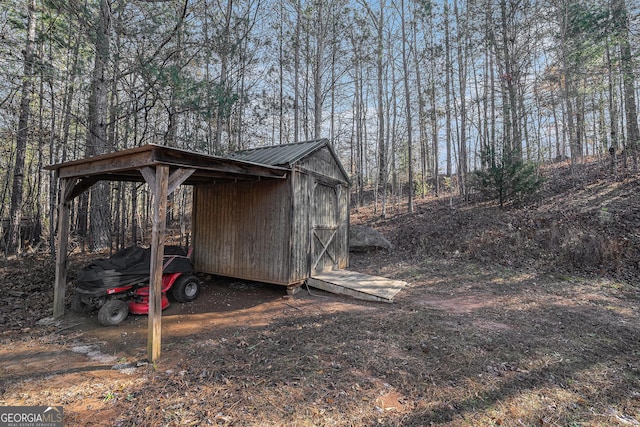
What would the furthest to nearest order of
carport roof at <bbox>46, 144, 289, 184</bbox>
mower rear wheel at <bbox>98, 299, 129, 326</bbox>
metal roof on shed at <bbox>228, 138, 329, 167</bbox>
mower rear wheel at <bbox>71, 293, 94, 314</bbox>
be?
metal roof on shed at <bbox>228, 138, 329, 167</bbox>
mower rear wheel at <bbox>71, 293, 94, 314</bbox>
mower rear wheel at <bbox>98, 299, 129, 326</bbox>
carport roof at <bbox>46, 144, 289, 184</bbox>

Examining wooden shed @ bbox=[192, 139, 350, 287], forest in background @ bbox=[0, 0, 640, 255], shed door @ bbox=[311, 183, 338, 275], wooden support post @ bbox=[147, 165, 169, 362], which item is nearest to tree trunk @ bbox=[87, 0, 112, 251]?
forest in background @ bbox=[0, 0, 640, 255]

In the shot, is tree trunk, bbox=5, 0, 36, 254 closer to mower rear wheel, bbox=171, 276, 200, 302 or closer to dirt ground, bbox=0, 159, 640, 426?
dirt ground, bbox=0, 159, 640, 426

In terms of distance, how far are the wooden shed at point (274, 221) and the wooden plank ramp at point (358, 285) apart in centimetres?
34

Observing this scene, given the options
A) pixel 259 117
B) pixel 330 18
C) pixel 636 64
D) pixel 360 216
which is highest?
pixel 330 18

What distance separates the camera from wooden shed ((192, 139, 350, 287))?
21.0 feet

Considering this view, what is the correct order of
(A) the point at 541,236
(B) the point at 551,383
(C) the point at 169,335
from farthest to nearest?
(A) the point at 541,236 < (C) the point at 169,335 < (B) the point at 551,383

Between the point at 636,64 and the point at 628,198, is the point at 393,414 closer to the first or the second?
the point at 628,198

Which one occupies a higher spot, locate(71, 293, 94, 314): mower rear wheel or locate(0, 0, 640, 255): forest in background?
locate(0, 0, 640, 255): forest in background

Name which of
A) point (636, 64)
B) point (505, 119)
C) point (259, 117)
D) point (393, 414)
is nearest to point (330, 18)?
point (259, 117)

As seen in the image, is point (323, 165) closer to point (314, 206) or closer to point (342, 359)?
point (314, 206)

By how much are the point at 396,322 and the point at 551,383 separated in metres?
2.09

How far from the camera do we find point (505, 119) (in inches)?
531
